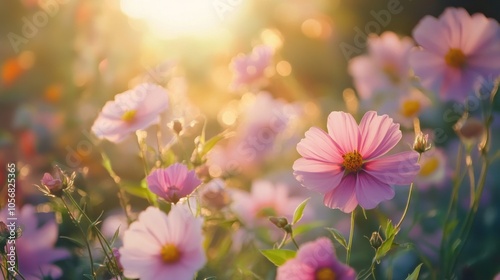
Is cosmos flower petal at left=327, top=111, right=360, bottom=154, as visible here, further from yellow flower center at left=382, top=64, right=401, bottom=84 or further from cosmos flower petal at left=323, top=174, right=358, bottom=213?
yellow flower center at left=382, top=64, right=401, bottom=84

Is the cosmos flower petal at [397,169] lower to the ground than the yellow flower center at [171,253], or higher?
higher

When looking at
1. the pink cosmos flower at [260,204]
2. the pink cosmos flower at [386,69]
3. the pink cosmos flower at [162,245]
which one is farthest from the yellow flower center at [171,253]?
the pink cosmos flower at [386,69]

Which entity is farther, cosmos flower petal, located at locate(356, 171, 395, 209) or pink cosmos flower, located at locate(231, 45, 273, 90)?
pink cosmos flower, located at locate(231, 45, 273, 90)

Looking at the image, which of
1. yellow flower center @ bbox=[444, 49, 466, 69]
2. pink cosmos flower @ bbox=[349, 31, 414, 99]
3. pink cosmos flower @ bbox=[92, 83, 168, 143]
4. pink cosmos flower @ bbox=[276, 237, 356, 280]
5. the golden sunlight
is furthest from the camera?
pink cosmos flower @ bbox=[349, 31, 414, 99]

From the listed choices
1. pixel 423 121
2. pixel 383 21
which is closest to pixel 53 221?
pixel 423 121

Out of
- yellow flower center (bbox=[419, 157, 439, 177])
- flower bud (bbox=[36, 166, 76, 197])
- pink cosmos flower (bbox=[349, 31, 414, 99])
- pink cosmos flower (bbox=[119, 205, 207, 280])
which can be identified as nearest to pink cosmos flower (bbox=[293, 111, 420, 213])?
pink cosmos flower (bbox=[119, 205, 207, 280])

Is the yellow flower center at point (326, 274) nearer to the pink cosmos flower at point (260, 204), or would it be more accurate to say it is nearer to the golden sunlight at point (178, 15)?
the pink cosmos flower at point (260, 204)
